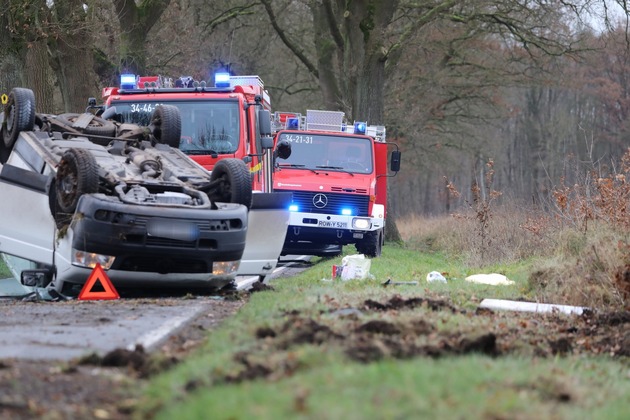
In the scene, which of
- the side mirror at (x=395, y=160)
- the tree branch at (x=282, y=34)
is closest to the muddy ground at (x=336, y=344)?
the side mirror at (x=395, y=160)

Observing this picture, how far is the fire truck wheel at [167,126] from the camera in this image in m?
13.1

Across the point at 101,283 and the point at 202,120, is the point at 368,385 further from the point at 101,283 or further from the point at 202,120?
the point at 202,120

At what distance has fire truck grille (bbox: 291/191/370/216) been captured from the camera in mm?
19734

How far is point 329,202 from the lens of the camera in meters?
19.8

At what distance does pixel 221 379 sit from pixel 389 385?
35.9 inches

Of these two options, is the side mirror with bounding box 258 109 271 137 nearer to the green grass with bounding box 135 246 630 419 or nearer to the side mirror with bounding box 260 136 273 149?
the side mirror with bounding box 260 136 273 149

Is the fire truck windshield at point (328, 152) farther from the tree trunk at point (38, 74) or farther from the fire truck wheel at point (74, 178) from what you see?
the fire truck wheel at point (74, 178)

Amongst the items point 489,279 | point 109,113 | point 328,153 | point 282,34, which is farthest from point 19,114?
point 282,34

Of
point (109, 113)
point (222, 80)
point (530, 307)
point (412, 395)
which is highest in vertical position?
point (222, 80)

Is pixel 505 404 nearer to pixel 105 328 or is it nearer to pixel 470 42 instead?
pixel 105 328

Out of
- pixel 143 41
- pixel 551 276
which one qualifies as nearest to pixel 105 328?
pixel 551 276

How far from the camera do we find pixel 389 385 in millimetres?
4668

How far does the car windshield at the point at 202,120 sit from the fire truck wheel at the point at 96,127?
209 centimetres

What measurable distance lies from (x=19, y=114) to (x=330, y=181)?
8759mm
